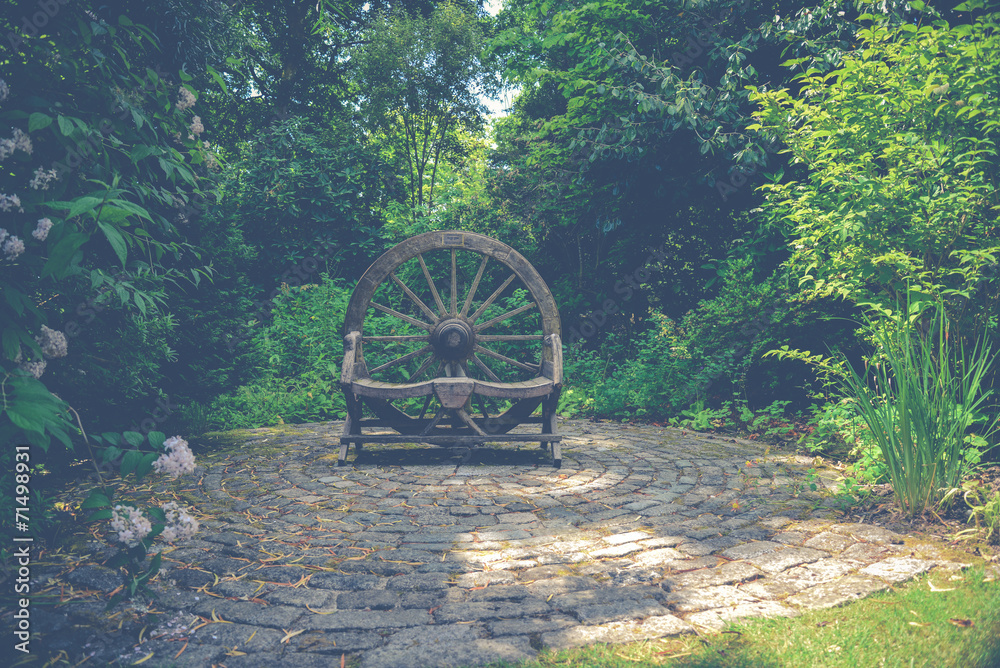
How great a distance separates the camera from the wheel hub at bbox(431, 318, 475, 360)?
4.76m

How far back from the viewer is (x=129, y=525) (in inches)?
84.5

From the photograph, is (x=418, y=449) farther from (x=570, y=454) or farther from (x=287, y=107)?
(x=287, y=107)

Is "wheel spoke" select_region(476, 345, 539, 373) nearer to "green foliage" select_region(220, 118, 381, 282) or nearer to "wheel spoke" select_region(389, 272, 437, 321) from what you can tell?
"wheel spoke" select_region(389, 272, 437, 321)

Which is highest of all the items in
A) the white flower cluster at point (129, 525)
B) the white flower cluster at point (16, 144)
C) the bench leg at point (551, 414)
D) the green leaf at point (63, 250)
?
the white flower cluster at point (16, 144)

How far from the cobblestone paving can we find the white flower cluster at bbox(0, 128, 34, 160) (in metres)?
1.58

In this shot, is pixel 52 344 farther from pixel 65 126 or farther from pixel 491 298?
pixel 491 298

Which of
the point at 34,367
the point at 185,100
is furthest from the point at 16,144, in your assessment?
the point at 185,100

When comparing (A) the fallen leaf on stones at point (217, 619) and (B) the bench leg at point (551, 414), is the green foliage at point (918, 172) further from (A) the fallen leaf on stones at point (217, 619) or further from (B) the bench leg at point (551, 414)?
(A) the fallen leaf on stones at point (217, 619)

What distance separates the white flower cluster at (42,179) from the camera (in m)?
2.00

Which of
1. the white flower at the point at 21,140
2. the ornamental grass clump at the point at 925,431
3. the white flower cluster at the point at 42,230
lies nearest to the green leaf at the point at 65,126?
the white flower at the point at 21,140

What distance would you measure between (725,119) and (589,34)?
2.28 metres

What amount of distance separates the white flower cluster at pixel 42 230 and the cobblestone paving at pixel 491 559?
1.32m

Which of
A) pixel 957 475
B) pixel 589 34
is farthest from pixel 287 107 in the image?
pixel 957 475

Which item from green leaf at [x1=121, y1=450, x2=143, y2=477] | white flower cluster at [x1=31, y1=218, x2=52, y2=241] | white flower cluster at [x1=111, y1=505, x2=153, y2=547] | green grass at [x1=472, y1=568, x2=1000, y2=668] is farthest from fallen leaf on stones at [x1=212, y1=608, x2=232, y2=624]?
white flower cluster at [x1=31, y1=218, x2=52, y2=241]
